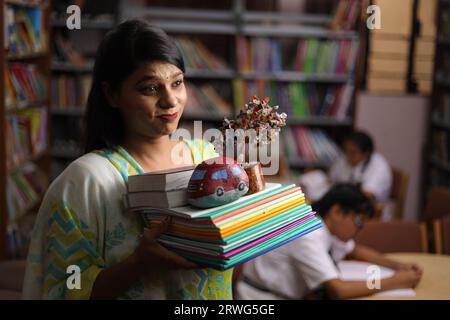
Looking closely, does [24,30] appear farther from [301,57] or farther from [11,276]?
[11,276]

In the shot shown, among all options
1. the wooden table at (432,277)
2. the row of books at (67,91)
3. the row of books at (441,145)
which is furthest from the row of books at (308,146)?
the wooden table at (432,277)

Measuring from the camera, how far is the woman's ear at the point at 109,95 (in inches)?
36.7

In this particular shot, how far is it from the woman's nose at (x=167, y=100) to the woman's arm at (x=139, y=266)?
17 centimetres

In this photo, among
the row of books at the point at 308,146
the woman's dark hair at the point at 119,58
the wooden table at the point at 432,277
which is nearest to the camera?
the woman's dark hair at the point at 119,58

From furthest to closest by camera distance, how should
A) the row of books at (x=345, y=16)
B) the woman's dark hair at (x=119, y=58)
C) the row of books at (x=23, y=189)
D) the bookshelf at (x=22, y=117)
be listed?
the row of books at (x=345, y=16) → the row of books at (x=23, y=189) → the bookshelf at (x=22, y=117) → the woman's dark hair at (x=119, y=58)

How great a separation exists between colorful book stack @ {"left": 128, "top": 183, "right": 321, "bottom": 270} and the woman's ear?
0.60 ft

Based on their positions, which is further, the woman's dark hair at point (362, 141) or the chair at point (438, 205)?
the woman's dark hair at point (362, 141)

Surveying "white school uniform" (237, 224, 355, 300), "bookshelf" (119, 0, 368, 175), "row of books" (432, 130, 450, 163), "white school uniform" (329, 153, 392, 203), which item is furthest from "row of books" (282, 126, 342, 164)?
"white school uniform" (237, 224, 355, 300)

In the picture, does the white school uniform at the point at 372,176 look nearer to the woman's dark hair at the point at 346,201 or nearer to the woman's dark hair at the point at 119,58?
the woman's dark hair at the point at 346,201

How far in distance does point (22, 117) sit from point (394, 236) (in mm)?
2536

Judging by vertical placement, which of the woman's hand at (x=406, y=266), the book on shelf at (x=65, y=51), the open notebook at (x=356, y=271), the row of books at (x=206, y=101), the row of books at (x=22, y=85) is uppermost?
the book on shelf at (x=65, y=51)

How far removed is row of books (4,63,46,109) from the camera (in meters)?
3.47

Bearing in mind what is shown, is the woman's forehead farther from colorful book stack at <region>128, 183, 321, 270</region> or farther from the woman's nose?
colorful book stack at <region>128, 183, 321, 270</region>

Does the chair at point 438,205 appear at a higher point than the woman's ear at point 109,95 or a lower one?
lower
